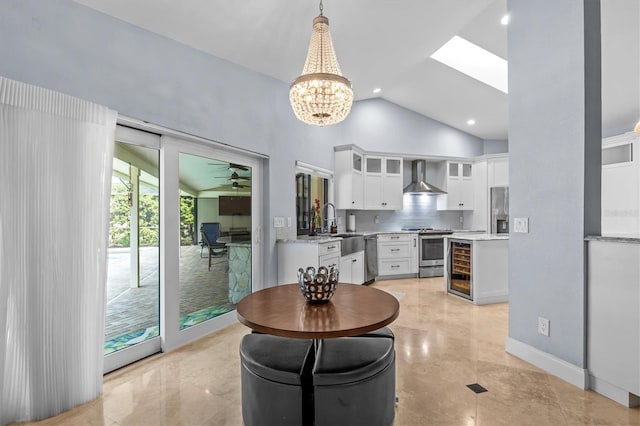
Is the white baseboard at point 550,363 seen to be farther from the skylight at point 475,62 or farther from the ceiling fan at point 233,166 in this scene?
A: the skylight at point 475,62

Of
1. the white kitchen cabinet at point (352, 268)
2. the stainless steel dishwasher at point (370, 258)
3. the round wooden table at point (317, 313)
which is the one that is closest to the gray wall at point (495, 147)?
the stainless steel dishwasher at point (370, 258)

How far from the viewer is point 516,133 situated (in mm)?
2738

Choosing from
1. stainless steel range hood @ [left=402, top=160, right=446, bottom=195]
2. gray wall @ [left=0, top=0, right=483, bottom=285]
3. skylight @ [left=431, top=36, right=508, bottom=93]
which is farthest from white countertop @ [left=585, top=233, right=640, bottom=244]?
stainless steel range hood @ [left=402, top=160, right=446, bottom=195]

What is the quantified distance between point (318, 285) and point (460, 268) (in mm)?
3468

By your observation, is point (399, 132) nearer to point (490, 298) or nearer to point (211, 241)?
point (490, 298)

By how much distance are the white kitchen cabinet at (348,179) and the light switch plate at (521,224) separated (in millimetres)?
3104

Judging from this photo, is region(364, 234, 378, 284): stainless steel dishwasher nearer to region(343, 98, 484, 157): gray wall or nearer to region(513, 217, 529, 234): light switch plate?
region(343, 98, 484, 157): gray wall

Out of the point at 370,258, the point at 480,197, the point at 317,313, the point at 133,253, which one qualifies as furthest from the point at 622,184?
the point at 133,253

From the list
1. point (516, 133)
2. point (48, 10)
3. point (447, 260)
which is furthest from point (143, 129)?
point (447, 260)

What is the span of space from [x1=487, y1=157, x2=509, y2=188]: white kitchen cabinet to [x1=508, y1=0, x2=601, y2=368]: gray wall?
4.07 metres

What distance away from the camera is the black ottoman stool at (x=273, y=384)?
1497mm

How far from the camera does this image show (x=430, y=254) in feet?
19.7

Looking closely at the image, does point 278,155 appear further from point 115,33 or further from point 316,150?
point 115,33

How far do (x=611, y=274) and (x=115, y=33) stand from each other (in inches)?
149
